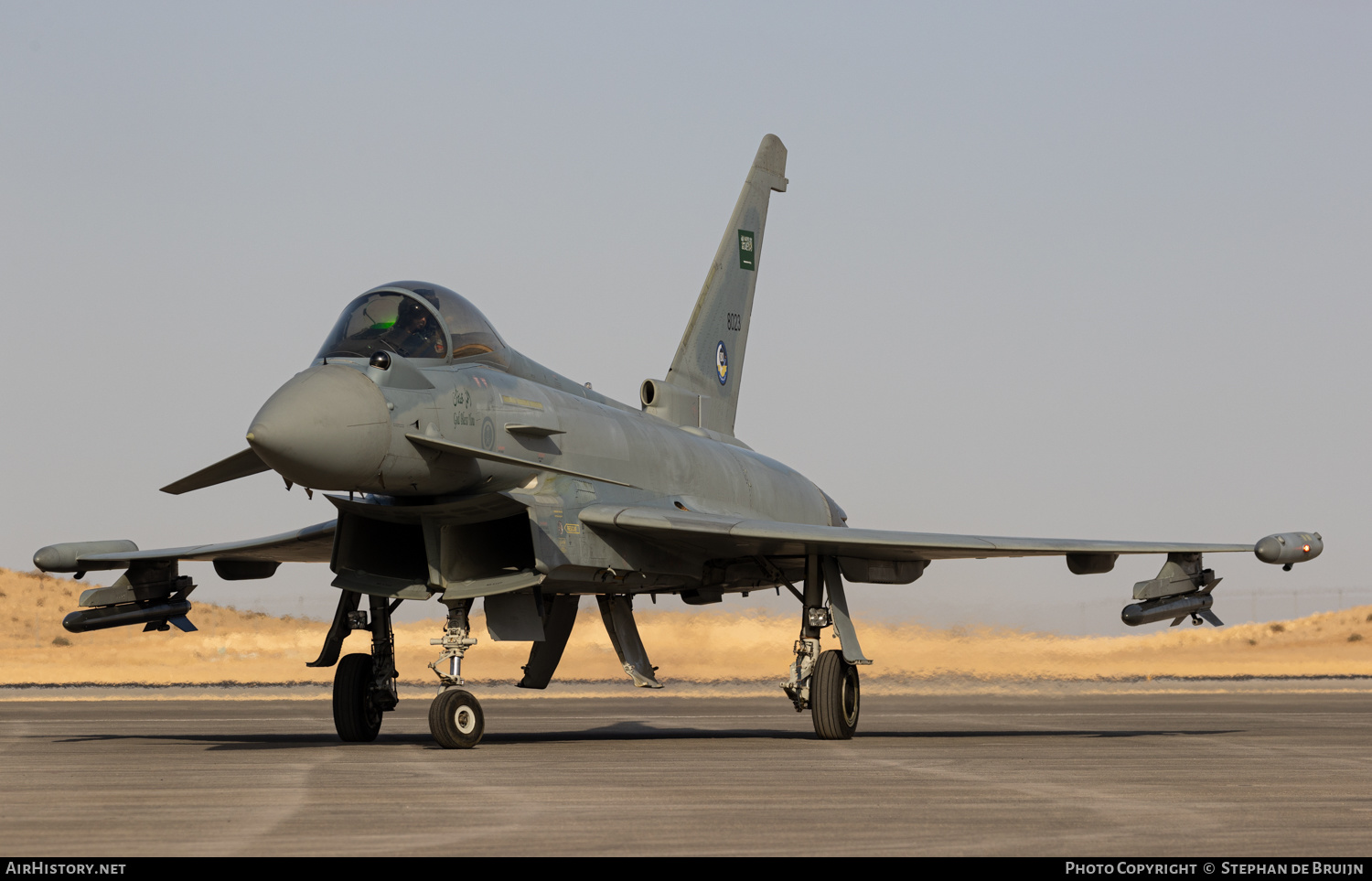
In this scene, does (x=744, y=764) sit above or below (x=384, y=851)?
below

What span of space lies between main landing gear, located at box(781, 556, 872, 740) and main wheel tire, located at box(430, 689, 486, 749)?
12.8 ft

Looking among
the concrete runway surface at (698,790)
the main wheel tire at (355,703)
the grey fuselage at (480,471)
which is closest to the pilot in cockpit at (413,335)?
the grey fuselage at (480,471)

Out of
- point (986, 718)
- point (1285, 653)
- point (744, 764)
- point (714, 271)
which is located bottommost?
point (1285, 653)

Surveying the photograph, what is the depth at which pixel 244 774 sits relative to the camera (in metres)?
10.6

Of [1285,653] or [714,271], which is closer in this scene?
[714,271]

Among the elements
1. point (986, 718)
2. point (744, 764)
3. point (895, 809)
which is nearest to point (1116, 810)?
point (895, 809)

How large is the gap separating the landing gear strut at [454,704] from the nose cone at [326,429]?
5.65 ft

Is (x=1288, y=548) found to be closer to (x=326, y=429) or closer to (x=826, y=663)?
(x=826, y=663)

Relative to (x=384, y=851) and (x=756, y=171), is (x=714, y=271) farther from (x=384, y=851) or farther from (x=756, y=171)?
(x=384, y=851)

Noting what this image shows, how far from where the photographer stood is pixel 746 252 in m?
21.8

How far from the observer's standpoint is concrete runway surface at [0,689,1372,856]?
6.88 meters

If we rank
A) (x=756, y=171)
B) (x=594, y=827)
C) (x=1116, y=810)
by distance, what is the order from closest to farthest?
(x=594, y=827) < (x=1116, y=810) < (x=756, y=171)

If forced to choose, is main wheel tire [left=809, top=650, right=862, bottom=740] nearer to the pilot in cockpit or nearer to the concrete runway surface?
the concrete runway surface
